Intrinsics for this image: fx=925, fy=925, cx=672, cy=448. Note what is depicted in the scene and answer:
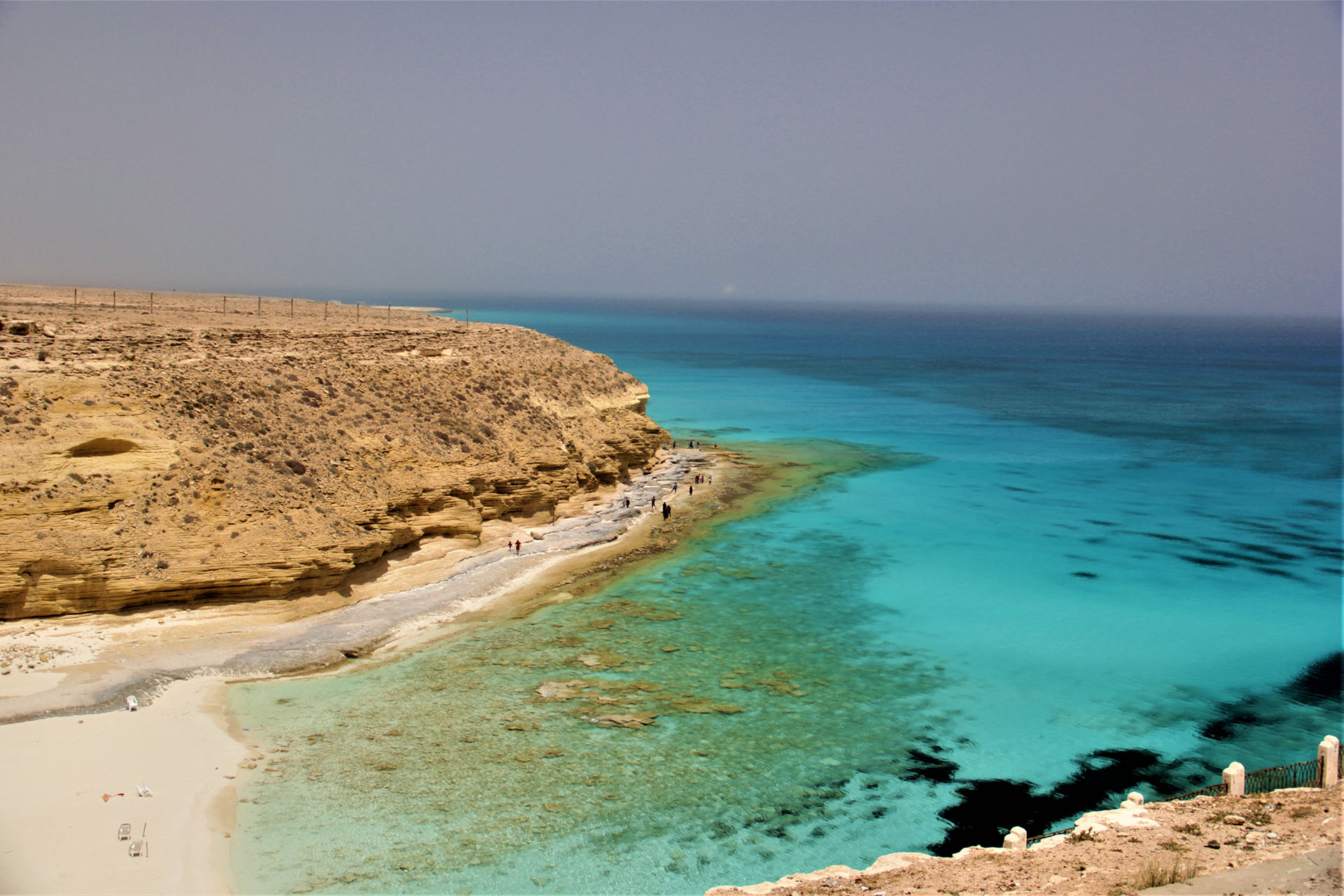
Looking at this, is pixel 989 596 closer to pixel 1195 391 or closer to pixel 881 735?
pixel 881 735

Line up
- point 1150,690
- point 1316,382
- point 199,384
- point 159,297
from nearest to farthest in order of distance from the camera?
point 1150,690
point 199,384
point 159,297
point 1316,382

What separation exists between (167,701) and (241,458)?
8.42m

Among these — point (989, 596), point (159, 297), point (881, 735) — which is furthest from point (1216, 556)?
point (159, 297)

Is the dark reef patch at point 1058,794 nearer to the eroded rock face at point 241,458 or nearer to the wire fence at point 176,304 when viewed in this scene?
the eroded rock face at point 241,458

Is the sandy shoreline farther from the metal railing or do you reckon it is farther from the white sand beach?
the metal railing

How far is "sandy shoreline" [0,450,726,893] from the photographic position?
585 inches

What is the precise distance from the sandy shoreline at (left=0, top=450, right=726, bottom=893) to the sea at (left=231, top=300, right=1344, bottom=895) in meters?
0.78

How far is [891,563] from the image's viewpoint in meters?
33.8

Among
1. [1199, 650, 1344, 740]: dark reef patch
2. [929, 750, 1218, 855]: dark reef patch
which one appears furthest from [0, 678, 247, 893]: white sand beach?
[1199, 650, 1344, 740]: dark reef patch

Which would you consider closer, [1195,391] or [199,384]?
[199,384]

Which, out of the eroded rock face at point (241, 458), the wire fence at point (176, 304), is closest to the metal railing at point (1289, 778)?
the eroded rock face at point (241, 458)

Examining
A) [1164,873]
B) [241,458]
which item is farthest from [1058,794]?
[241,458]

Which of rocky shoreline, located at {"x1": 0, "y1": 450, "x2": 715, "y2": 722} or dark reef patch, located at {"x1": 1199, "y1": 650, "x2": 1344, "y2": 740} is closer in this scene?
rocky shoreline, located at {"x1": 0, "y1": 450, "x2": 715, "y2": 722}

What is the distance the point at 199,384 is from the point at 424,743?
591 inches
